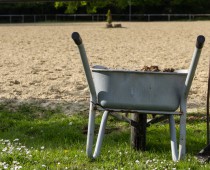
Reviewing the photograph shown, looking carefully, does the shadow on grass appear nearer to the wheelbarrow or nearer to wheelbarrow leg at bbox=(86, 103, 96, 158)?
wheelbarrow leg at bbox=(86, 103, 96, 158)

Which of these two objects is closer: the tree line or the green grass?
the green grass

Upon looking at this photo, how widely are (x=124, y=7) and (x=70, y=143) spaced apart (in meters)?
52.0

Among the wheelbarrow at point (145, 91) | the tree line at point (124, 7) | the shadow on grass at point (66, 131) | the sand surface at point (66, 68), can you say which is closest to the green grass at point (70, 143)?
the shadow on grass at point (66, 131)

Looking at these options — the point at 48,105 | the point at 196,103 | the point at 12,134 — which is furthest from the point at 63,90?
the point at 12,134

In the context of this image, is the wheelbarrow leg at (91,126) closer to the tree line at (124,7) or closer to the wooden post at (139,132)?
the wooden post at (139,132)

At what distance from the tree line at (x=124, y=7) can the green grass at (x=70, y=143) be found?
160ft

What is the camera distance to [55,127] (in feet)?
19.4

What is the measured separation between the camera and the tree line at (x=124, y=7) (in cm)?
5544

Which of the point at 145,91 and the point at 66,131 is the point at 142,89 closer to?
the point at 145,91

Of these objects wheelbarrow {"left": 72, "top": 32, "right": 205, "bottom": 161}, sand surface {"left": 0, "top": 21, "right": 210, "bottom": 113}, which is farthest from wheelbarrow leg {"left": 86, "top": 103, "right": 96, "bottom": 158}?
sand surface {"left": 0, "top": 21, "right": 210, "bottom": 113}

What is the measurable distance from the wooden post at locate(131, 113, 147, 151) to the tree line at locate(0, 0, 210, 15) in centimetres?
5049

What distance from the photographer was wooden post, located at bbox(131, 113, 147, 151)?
471 centimetres

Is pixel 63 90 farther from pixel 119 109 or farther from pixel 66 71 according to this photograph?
pixel 119 109

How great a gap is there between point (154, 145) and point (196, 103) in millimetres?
2599
